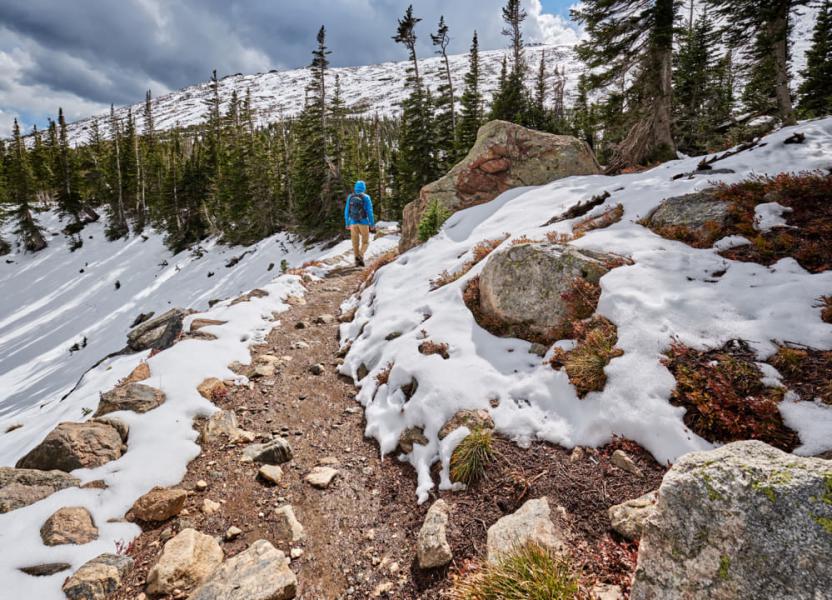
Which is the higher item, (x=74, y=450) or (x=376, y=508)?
(x=74, y=450)

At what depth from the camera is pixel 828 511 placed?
5.98 ft

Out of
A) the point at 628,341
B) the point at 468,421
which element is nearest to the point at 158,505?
the point at 468,421

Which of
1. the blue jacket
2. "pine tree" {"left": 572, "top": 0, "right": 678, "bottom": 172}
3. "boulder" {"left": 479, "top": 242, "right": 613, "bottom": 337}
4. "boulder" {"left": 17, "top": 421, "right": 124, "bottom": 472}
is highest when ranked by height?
"pine tree" {"left": 572, "top": 0, "right": 678, "bottom": 172}

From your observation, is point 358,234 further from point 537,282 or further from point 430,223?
point 537,282

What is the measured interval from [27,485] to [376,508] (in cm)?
407

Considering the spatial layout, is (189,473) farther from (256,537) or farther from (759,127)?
(759,127)

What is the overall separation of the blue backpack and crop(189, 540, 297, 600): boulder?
12866 millimetres

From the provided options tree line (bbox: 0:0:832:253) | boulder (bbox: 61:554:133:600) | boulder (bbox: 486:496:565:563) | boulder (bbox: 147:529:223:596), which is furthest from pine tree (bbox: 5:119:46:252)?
boulder (bbox: 486:496:565:563)

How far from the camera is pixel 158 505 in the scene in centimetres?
413

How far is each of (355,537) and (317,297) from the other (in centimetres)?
968

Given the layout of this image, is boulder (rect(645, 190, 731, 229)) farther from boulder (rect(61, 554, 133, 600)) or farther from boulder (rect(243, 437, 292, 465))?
boulder (rect(61, 554, 133, 600))

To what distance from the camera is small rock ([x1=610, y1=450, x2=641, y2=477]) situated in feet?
12.5

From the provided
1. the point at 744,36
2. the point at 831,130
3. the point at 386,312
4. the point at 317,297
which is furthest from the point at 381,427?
the point at 744,36

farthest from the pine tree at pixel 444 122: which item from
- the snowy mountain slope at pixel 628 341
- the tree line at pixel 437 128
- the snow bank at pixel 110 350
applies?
the snowy mountain slope at pixel 628 341
